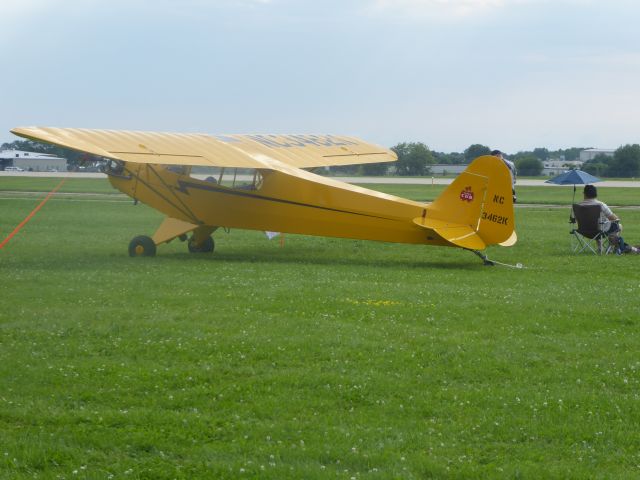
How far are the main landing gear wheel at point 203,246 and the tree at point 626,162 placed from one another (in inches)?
2382

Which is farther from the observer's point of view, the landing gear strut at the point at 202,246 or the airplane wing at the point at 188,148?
the landing gear strut at the point at 202,246

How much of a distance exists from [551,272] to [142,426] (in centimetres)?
945

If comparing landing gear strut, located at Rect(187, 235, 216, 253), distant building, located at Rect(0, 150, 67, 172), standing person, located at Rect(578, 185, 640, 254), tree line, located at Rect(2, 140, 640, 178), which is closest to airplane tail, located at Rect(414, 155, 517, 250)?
standing person, located at Rect(578, 185, 640, 254)

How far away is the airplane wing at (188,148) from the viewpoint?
15.2m

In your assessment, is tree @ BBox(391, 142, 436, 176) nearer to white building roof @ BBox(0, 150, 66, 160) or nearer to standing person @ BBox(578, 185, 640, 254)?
white building roof @ BBox(0, 150, 66, 160)

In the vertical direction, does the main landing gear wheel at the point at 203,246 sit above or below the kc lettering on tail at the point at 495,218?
below

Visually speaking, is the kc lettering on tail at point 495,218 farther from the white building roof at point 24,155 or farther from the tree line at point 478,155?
the white building roof at point 24,155

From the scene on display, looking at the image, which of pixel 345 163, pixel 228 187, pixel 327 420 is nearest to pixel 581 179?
pixel 345 163

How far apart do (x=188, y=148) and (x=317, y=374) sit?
10.1 metres

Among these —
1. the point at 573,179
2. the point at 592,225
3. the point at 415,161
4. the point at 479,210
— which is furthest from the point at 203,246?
the point at 415,161

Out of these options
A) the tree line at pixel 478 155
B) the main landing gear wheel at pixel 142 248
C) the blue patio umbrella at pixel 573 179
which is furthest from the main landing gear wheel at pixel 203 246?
the tree line at pixel 478 155

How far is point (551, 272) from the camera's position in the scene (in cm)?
1405

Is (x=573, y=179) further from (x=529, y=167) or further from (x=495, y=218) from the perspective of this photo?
(x=529, y=167)

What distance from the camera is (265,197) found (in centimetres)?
1627
